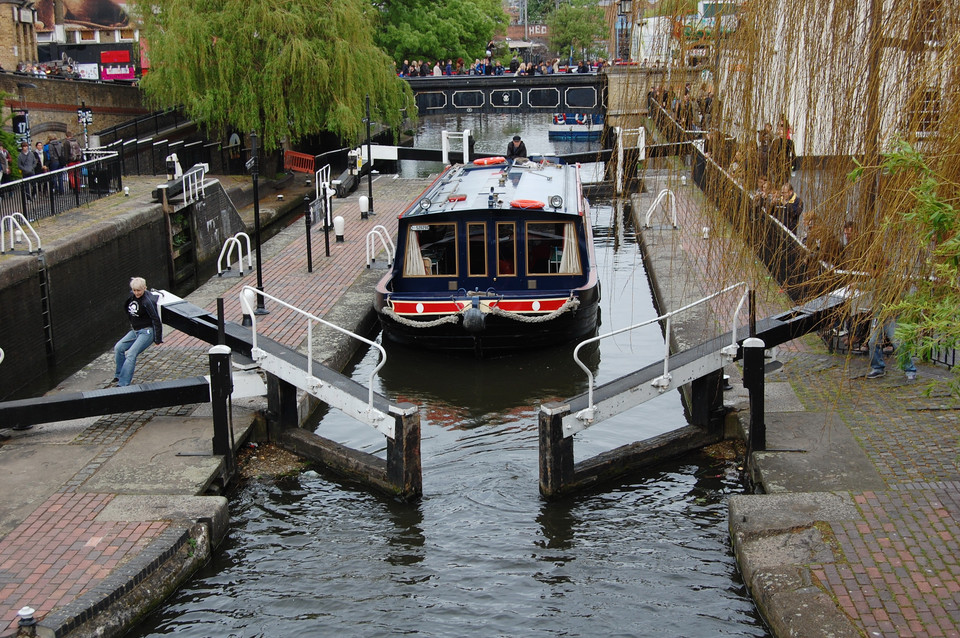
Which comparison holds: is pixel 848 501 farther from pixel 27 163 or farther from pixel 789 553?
pixel 27 163

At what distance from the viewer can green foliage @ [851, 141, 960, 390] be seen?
575cm

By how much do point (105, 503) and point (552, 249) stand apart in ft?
29.6

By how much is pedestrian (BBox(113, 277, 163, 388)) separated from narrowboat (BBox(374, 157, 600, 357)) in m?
4.02

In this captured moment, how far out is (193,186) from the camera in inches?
959

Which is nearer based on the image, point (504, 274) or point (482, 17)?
point (504, 274)

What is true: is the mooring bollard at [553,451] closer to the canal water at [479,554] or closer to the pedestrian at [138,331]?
the canal water at [479,554]

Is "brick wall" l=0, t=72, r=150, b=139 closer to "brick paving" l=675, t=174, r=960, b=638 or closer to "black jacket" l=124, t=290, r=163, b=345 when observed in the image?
"black jacket" l=124, t=290, r=163, b=345

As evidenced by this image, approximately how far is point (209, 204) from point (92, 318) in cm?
689

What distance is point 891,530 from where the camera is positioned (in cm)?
877

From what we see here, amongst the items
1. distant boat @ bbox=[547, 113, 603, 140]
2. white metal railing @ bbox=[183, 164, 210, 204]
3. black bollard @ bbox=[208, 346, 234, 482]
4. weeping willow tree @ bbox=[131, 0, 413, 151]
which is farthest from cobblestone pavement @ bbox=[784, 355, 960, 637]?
distant boat @ bbox=[547, 113, 603, 140]

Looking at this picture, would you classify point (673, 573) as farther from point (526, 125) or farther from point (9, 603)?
point (526, 125)

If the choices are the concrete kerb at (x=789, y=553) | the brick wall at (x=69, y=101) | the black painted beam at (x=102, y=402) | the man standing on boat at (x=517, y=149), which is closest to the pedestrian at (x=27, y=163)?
the brick wall at (x=69, y=101)

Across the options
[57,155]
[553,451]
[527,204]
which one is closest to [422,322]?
[527,204]

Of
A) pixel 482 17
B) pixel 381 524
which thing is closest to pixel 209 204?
pixel 381 524
